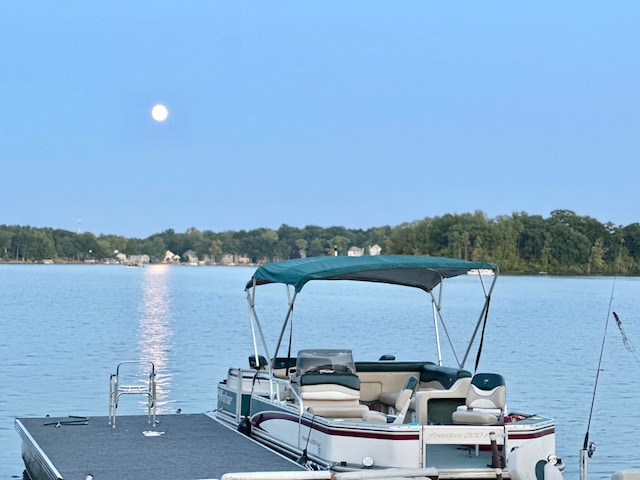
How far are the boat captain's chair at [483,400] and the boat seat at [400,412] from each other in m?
0.56

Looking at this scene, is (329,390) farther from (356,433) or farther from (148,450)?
(148,450)

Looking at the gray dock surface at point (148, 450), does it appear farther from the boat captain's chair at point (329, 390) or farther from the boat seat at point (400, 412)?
the boat seat at point (400, 412)

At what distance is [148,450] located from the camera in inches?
432

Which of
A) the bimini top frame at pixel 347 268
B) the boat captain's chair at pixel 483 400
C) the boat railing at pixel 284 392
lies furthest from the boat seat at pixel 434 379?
the boat railing at pixel 284 392

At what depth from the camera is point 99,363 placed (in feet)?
101

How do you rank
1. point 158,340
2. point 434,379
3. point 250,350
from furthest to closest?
1. point 158,340
2. point 250,350
3. point 434,379

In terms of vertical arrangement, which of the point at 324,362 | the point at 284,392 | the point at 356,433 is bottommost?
the point at 356,433

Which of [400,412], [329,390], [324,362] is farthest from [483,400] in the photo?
[324,362]

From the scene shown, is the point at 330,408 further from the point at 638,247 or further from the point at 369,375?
the point at 638,247

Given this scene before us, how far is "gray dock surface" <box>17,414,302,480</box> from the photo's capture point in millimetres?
9773

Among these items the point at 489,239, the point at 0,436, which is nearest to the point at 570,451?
the point at 0,436

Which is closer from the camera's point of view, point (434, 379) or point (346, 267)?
point (346, 267)

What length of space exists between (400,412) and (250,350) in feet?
80.7

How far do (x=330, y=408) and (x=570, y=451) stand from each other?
7257 millimetres
